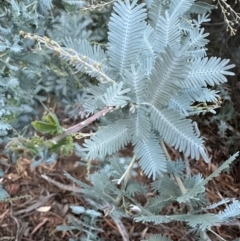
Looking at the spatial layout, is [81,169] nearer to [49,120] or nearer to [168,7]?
[168,7]

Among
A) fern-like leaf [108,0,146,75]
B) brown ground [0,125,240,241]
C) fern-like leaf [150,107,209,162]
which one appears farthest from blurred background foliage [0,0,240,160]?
fern-like leaf [150,107,209,162]

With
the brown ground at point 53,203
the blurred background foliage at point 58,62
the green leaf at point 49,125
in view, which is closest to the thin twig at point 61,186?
the brown ground at point 53,203

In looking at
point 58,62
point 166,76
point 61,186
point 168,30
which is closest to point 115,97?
point 166,76

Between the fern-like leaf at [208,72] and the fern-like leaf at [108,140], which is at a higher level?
the fern-like leaf at [208,72]

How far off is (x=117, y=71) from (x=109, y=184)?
0.32 metres

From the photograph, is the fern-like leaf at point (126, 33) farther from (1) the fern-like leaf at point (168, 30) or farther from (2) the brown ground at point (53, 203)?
(2) the brown ground at point (53, 203)

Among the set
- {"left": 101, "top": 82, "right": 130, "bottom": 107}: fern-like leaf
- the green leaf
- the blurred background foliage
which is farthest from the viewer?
the blurred background foliage

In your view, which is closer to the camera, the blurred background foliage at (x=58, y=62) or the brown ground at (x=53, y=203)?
Result: the blurred background foliage at (x=58, y=62)

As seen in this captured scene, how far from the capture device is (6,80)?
118cm

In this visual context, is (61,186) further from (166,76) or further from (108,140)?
(166,76)

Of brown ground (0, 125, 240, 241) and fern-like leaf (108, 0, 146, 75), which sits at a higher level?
fern-like leaf (108, 0, 146, 75)

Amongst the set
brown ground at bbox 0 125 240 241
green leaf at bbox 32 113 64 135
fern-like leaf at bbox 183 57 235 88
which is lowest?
brown ground at bbox 0 125 240 241

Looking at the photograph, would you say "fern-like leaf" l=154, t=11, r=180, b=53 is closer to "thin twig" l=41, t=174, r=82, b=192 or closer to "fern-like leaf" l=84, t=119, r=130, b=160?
"fern-like leaf" l=84, t=119, r=130, b=160

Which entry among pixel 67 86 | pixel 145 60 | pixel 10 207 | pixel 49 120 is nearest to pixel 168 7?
pixel 145 60
